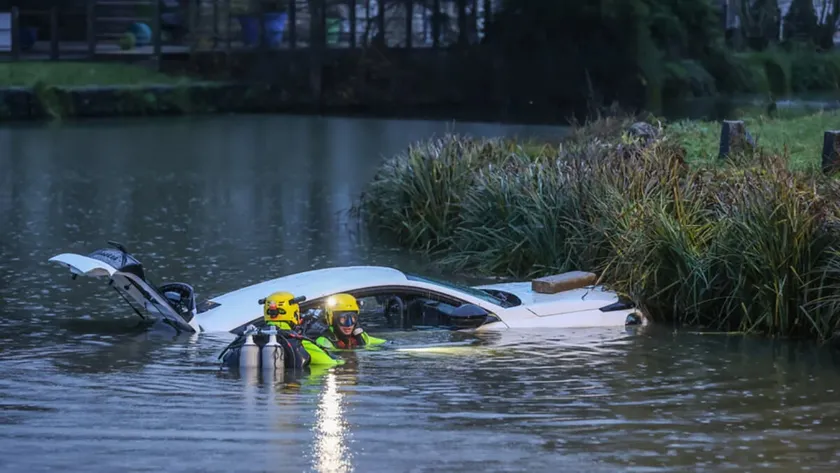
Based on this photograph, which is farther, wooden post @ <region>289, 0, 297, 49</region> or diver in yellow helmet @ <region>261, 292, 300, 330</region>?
wooden post @ <region>289, 0, 297, 49</region>

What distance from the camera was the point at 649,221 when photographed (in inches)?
593

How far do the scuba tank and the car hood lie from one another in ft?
9.49

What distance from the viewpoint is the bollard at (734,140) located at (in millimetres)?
19344

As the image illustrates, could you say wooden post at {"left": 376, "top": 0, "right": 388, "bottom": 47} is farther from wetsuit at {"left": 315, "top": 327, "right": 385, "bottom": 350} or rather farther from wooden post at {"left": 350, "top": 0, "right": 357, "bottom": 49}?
wetsuit at {"left": 315, "top": 327, "right": 385, "bottom": 350}

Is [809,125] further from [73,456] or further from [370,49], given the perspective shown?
[370,49]

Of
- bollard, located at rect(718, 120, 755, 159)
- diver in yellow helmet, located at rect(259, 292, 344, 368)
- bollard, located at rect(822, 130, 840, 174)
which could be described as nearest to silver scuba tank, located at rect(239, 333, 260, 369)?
diver in yellow helmet, located at rect(259, 292, 344, 368)

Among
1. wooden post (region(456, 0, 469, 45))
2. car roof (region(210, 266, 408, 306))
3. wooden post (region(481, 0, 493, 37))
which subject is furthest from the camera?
wooden post (region(456, 0, 469, 45))

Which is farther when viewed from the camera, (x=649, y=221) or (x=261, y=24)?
(x=261, y=24)

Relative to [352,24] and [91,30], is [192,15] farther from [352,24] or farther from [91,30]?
[352,24]

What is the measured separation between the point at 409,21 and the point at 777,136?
33.4m

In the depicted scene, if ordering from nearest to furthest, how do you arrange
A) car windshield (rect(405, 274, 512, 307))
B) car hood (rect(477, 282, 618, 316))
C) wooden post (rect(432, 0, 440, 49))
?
car windshield (rect(405, 274, 512, 307))
car hood (rect(477, 282, 618, 316))
wooden post (rect(432, 0, 440, 49))

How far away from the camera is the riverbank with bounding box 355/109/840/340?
13.9 meters

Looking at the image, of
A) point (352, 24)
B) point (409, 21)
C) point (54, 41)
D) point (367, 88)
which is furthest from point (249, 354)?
point (352, 24)

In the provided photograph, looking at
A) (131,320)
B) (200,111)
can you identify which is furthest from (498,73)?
(131,320)
